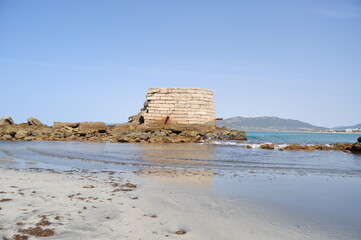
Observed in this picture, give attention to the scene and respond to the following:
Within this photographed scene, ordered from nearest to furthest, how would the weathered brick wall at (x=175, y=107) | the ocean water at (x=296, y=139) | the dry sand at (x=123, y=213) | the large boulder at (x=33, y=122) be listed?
the dry sand at (x=123, y=213)
the weathered brick wall at (x=175, y=107)
the ocean water at (x=296, y=139)
the large boulder at (x=33, y=122)

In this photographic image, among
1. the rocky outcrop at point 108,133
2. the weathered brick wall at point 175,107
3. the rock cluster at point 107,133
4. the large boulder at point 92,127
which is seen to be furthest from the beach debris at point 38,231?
the large boulder at point 92,127

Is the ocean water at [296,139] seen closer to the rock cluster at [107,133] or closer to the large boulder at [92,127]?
the rock cluster at [107,133]

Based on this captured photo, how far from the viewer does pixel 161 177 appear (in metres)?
7.32

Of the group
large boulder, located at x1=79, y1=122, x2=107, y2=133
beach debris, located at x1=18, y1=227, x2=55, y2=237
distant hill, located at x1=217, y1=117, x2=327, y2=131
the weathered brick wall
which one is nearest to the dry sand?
beach debris, located at x1=18, y1=227, x2=55, y2=237

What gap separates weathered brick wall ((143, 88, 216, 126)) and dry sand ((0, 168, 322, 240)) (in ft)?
72.9

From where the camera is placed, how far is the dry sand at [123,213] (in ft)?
11.0

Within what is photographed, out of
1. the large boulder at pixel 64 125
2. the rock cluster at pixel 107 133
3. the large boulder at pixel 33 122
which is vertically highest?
the large boulder at pixel 33 122

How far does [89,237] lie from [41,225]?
0.69 m

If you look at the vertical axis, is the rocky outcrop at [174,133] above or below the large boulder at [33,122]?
below

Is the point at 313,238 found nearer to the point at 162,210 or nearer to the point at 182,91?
the point at 162,210

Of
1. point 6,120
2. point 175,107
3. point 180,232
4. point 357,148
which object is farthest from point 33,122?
point 180,232

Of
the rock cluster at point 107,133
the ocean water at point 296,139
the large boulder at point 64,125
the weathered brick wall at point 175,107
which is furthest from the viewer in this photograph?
the ocean water at point 296,139

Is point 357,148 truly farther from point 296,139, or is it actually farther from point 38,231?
point 296,139

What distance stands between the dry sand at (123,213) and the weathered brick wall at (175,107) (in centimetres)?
2221
